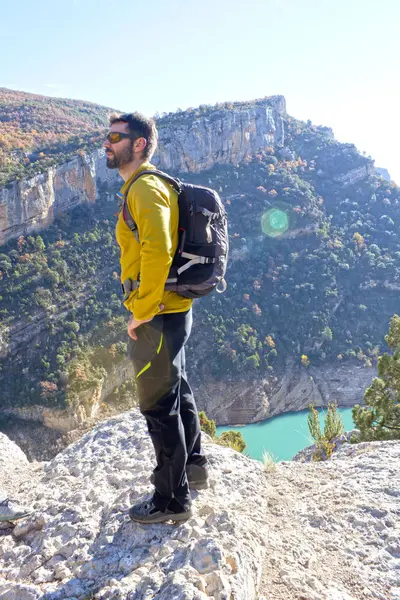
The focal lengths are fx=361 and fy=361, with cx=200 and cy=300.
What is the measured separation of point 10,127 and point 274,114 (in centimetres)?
2725

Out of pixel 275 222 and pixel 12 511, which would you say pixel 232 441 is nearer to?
pixel 12 511

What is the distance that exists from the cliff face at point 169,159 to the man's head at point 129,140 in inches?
850

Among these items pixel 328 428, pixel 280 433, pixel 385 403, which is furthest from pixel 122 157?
pixel 280 433

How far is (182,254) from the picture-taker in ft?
4.92

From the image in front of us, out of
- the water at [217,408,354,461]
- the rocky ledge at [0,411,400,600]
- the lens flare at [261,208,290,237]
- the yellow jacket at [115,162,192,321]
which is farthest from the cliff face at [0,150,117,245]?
the yellow jacket at [115,162,192,321]

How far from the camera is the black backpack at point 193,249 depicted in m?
1.48

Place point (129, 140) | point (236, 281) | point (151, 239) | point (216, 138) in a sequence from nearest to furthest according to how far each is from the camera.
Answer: point (151, 239)
point (129, 140)
point (236, 281)
point (216, 138)

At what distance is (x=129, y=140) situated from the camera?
155 centimetres

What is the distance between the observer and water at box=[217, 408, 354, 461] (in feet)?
57.9

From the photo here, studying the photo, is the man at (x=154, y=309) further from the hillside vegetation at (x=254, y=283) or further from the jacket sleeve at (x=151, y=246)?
the hillside vegetation at (x=254, y=283)

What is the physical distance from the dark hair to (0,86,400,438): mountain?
1610cm

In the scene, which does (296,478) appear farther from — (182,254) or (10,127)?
(10,127)

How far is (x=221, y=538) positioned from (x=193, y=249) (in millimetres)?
1178

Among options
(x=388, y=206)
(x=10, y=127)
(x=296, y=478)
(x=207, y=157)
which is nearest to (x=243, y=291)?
(x=207, y=157)
